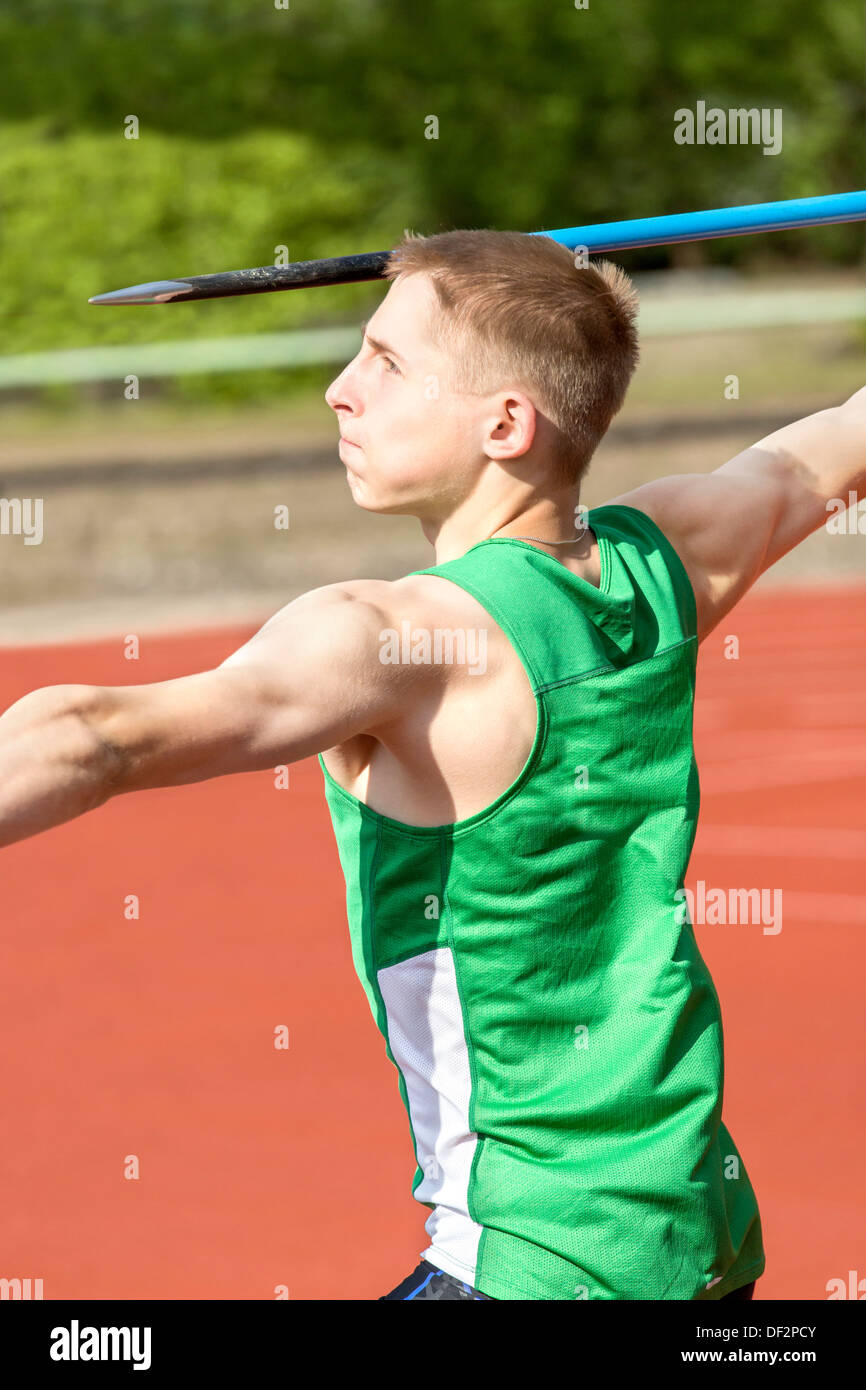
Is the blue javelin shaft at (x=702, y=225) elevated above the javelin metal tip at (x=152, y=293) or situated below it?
above

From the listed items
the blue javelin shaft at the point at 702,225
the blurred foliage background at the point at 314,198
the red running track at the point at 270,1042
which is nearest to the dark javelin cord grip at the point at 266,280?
the blue javelin shaft at the point at 702,225

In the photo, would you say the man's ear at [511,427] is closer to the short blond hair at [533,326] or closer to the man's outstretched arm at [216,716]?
the short blond hair at [533,326]

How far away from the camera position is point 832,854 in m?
7.40

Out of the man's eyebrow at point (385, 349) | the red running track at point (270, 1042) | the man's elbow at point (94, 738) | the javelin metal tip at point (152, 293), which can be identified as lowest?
the red running track at point (270, 1042)

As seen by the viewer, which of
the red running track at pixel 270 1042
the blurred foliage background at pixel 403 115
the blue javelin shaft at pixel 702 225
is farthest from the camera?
the blurred foliage background at pixel 403 115

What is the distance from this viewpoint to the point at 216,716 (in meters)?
1.53

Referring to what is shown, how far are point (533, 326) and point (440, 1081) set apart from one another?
85cm

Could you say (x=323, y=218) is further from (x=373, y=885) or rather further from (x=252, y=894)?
(x=373, y=885)

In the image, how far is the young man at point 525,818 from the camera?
1.85m

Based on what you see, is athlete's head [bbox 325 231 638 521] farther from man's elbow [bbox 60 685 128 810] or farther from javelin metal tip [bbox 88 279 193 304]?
man's elbow [bbox 60 685 128 810]

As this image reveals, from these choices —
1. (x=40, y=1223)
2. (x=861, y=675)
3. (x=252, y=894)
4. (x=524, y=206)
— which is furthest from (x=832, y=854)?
(x=524, y=206)

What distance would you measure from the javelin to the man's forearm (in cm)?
91

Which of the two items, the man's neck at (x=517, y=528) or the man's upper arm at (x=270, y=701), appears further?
the man's neck at (x=517, y=528)

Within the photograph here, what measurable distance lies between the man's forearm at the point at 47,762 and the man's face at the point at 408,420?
0.60m
